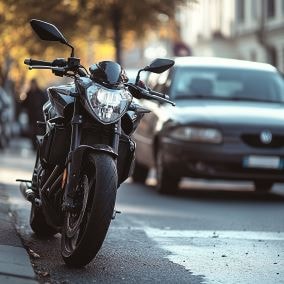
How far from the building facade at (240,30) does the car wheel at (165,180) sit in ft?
78.7

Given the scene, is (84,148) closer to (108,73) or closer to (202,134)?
(108,73)

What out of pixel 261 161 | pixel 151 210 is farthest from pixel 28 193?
pixel 261 161

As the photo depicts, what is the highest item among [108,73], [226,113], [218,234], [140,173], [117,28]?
[108,73]

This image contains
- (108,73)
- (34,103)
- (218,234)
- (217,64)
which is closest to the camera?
(108,73)

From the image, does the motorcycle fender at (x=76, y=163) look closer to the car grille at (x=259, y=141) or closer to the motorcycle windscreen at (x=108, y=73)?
the motorcycle windscreen at (x=108, y=73)

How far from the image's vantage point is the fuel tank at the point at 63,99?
6.63 meters

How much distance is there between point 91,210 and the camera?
19.6 ft

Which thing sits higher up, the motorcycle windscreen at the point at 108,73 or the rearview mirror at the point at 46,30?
the rearview mirror at the point at 46,30

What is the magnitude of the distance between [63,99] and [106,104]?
468mm

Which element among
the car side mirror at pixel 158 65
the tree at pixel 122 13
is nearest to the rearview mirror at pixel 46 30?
the car side mirror at pixel 158 65

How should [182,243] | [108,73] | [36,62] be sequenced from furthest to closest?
[182,243]
[36,62]
[108,73]

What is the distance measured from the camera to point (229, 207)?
36.6 feet

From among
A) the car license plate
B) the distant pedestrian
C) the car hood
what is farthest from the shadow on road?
the distant pedestrian

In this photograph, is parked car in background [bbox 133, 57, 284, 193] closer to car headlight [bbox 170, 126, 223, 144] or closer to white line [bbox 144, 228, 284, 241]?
car headlight [bbox 170, 126, 223, 144]
